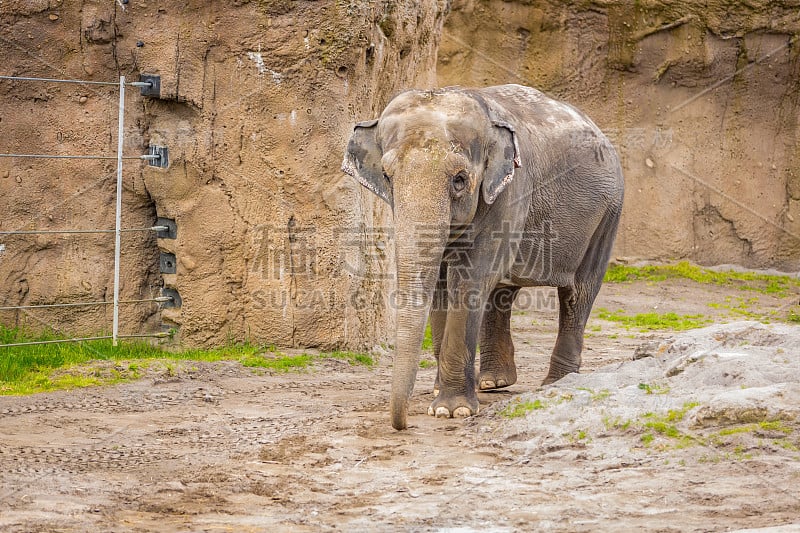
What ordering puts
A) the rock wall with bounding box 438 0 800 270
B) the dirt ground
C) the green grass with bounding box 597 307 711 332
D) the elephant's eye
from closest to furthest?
1. the dirt ground
2. the elephant's eye
3. the green grass with bounding box 597 307 711 332
4. the rock wall with bounding box 438 0 800 270

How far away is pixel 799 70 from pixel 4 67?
39.8 ft

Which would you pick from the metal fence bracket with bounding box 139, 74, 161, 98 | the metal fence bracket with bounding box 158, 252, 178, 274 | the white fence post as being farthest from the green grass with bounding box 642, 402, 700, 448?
the metal fence bracket with bounding box 139, 74, 161, 98

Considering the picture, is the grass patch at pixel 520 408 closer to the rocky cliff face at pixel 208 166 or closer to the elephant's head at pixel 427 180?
the elephant's head at pixel 427 180

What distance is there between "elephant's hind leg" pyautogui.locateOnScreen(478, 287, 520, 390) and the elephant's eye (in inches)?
83.8

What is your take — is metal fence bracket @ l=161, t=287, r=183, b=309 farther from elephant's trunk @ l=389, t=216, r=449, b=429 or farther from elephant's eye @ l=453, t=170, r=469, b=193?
elephant's eye @ l=453, t=170, r=469, b=193

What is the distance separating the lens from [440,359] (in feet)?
25.6

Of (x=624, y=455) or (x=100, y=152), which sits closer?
(x=624, y=455)

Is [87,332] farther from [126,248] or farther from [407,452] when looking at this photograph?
[407,452]

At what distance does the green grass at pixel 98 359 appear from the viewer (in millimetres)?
8438

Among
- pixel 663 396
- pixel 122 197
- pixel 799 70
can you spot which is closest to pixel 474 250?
pixel 663 396

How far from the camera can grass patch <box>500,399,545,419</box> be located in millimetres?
7000

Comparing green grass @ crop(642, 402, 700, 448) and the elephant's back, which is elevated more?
the elephant's back

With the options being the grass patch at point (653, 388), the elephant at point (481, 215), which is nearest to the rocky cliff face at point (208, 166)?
the elephant at point (481, 215)

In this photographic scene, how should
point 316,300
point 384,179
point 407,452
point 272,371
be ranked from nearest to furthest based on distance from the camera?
point 407,452 → point 384,179 → point 272,371 → point 316,300
